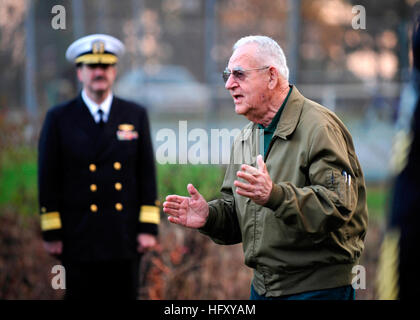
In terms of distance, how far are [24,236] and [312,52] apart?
526cm

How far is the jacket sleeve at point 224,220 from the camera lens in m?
3.24

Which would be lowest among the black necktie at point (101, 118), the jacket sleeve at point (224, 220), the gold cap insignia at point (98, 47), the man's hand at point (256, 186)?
the jacket sleeve at point (224, 220)

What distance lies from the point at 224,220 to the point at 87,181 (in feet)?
4.96

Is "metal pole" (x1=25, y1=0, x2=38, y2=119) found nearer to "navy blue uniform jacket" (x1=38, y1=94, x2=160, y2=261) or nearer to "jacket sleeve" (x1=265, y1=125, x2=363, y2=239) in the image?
"navy blue uniform jacket" (x1=38, y1=94, x2=160, y2=261)

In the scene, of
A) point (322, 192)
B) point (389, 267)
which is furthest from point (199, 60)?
point (389, 267)

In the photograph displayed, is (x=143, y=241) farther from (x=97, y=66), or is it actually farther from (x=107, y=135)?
(x=97, y=66)

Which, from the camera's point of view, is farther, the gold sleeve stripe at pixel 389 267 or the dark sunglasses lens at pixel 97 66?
the dark sunglasses lens at pixel 97 66

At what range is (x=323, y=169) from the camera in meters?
2.81

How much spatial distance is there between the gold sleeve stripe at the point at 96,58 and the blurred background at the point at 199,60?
12.2 feet

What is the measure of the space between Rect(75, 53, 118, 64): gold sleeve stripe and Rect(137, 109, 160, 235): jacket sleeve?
516 millimetres

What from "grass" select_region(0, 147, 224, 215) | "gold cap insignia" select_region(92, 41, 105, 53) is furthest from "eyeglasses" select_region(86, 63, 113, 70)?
"grass" select_region(0, 147, 224, 215)

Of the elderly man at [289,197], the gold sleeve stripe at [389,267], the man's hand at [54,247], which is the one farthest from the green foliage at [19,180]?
the gold sleeve stripe at [389,267]

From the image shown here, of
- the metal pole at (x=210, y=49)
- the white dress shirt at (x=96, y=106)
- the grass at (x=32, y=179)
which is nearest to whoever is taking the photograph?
the white dress shirt at (x=96, y=106)

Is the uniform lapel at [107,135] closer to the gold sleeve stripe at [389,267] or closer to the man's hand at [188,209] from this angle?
the man's hand at [188,209]
